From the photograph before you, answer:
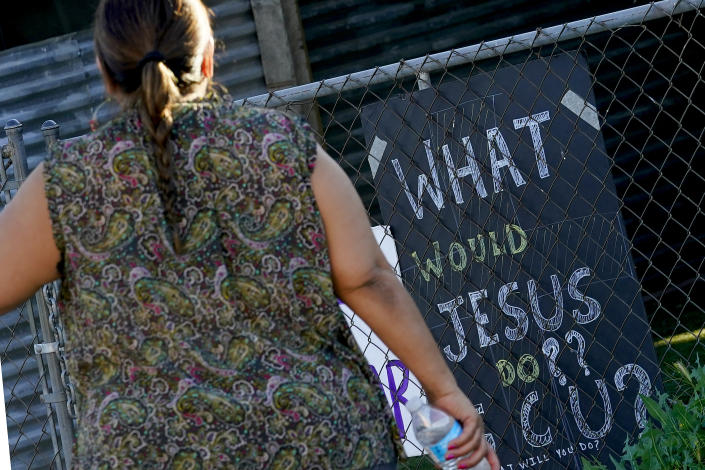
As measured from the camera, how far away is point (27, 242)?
182 cm

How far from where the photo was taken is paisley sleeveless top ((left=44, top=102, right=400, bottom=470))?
174cm

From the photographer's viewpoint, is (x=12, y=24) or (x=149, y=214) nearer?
(x=149, y=214)

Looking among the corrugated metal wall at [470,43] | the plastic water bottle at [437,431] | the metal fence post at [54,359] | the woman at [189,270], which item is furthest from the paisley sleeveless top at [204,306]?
the corrugated metal wall at [470,43]

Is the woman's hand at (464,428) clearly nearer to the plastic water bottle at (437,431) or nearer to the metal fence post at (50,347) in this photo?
the plastic water bottle at (437,431)

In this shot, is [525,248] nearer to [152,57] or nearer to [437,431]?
[437,431]

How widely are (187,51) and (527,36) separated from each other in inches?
75.4

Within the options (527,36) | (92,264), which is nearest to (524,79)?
(527,36)

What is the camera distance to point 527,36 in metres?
3.50

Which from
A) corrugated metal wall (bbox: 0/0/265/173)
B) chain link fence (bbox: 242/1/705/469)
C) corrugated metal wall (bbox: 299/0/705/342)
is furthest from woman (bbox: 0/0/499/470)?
corrugated metal wall (bbox: 299/0/705/342)

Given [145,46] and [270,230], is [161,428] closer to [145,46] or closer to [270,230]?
[270,230]

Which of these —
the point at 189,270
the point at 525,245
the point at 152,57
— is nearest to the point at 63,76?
the point at 525,245

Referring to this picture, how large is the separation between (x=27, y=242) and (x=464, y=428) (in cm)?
95

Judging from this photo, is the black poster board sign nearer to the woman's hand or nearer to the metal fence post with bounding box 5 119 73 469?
the metal fence post with bounding box 5 119 73 469

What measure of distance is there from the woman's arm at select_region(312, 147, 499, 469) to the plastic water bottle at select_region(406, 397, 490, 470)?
0.05 ft
